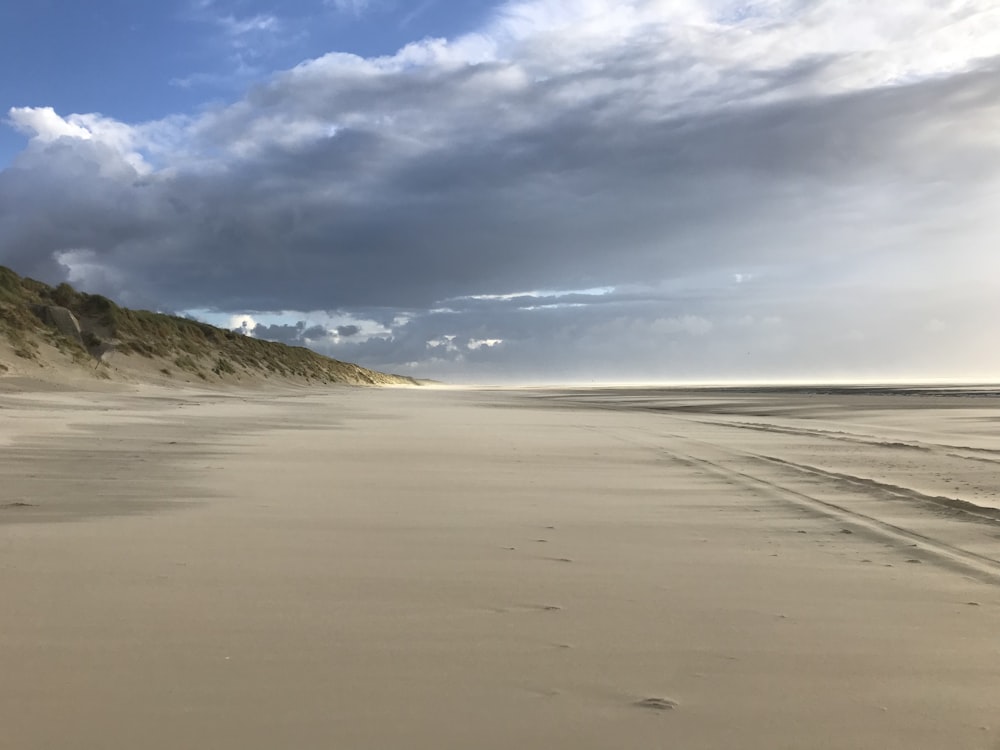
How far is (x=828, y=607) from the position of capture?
360cm

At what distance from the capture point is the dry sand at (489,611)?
7.90ft

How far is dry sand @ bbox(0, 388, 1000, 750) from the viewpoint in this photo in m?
2.41

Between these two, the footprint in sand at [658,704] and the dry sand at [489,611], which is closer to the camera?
the dry sand at [489,611]

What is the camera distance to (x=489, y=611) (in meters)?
3.45

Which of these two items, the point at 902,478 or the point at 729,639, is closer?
the point at 729,639

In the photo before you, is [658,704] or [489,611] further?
[489,611]

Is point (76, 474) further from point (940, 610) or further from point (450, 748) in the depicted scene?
point (940, 610)

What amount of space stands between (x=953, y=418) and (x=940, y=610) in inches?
724

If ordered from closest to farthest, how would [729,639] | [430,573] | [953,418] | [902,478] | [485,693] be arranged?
[485,693] < [729,639] < [430,573] < [902,478] < [953,418]

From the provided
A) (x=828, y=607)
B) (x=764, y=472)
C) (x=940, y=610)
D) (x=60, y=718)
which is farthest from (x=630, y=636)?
(x=764, y=472)

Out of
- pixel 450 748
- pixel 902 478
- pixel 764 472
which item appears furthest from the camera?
pixel 764 472

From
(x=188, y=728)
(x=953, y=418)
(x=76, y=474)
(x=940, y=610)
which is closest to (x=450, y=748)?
(x=188, y=728)

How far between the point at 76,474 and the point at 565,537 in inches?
201

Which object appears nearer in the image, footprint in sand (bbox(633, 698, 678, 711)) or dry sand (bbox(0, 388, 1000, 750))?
dry sand (bbox(0, 388, 1000, 750))
